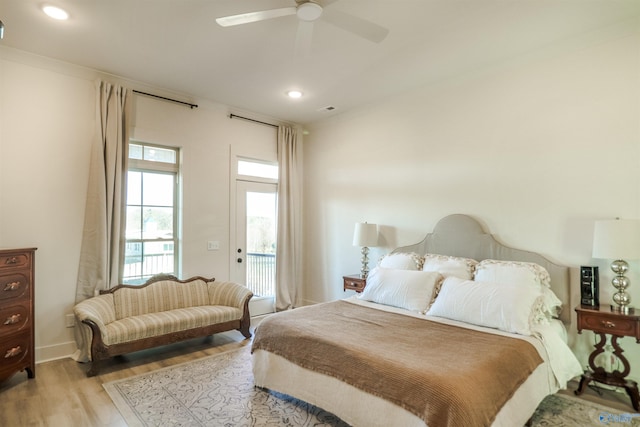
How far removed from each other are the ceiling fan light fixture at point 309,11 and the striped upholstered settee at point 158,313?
3.06 metres

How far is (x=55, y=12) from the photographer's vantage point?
2736 millimetres

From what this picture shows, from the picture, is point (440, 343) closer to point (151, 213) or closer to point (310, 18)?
point (310, 18)

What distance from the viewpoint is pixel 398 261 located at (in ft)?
12.8

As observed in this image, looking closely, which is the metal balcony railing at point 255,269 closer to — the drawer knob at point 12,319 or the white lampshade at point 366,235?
the drawer knob at point 12,319

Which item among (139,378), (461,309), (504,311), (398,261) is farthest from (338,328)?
(139,378)

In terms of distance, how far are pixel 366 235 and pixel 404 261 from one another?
0.74 m

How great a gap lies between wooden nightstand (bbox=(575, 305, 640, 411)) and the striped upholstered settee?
3.33 m

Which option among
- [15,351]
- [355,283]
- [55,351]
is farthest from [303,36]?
[55,351]

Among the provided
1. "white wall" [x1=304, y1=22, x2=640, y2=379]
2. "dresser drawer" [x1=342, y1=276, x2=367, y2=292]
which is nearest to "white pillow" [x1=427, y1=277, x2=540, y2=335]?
"white wall" [x1=304, y1=22, x2=640, y2=379]

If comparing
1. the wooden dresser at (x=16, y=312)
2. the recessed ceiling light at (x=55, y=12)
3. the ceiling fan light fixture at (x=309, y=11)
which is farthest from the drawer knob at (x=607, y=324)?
the recessed ceiling light at (x=55, y=12)

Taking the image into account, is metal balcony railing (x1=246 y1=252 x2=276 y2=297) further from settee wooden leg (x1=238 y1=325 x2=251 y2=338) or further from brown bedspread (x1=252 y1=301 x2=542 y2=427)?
brown bedspread (x1=252 y1=301 x2=542 y2=427)

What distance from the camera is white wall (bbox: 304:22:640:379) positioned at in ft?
9.61

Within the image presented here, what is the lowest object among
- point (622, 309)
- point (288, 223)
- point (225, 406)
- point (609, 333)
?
point (225, 406)

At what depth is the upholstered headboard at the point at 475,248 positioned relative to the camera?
3.09 metres
